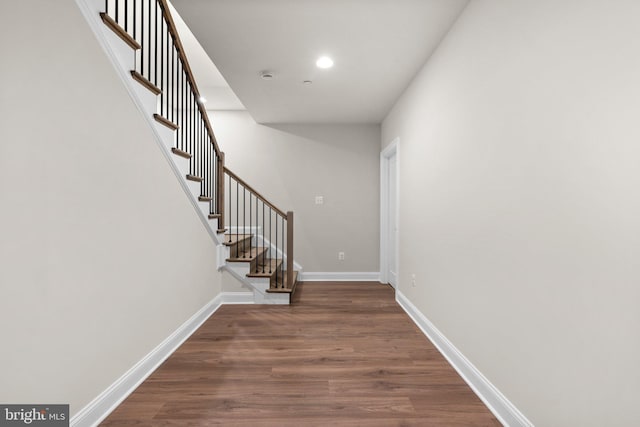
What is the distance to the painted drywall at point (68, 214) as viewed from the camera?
1185 mm

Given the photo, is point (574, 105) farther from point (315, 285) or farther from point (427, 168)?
point (315, 285)

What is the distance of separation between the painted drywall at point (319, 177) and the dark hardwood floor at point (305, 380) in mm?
1905

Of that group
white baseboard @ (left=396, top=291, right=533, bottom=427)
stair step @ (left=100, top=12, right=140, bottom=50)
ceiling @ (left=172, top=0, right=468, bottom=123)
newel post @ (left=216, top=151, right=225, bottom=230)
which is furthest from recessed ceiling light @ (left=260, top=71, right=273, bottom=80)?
white baseboard @ (left=396, top=291, right=533, bottom=427)

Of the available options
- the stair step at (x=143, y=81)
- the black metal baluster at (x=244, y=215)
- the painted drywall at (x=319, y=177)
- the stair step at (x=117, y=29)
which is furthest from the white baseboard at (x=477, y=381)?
the stair step at (x=117, y=29)

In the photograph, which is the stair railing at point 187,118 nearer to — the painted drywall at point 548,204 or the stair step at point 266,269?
the stair step at point 266,269

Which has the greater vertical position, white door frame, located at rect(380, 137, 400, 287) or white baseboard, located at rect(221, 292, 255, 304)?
white door frame, located at rect(380, 137, 400, 287)

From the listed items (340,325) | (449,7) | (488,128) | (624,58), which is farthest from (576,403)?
(449,7)

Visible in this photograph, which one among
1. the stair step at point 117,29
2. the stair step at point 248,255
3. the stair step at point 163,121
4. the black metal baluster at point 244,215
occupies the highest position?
the stair step at point 117,29

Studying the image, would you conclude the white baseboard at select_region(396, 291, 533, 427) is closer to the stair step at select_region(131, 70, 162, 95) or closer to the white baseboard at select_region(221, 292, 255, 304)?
the white baseboard at select_region(221, 292, 255, 304)

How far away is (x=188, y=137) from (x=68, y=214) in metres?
2.56

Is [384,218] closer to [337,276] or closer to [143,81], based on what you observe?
[337,276]

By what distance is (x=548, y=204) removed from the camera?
4.45 feet

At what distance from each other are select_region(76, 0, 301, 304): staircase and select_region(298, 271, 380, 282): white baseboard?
8.0 inches

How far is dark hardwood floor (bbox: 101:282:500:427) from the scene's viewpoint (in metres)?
1.69
